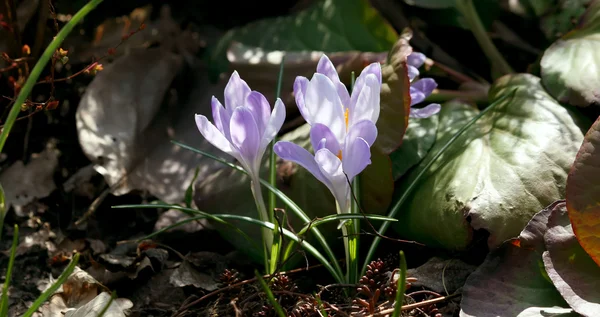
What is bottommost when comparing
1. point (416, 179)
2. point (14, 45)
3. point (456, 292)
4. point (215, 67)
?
point (456, 292)

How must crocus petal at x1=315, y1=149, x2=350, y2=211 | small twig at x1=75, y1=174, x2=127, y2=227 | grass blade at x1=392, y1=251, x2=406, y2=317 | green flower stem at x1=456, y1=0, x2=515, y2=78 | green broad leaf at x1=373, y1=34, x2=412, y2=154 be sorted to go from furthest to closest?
green flower stem at x1=456, y1=0, x2=515, y2=78 < small twig at x1=75, y1=174, x2=127, y2=227 < green broad leaf at x1=373, y1=34, x2=412, y2=154 < crocus petal at x1=315, y1=149, x2=350, y2=211 < grass blade at x1=392, y1=251, x2=406, y2=317

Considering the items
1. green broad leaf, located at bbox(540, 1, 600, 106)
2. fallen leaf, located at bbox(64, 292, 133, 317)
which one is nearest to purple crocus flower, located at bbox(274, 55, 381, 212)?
fallen leaf, located at bbox(64, 292, 133, 317)

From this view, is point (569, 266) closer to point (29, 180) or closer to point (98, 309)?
point (98, 309)

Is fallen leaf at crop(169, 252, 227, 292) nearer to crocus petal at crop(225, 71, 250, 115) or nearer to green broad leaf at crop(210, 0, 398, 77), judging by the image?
crocus petal at crop(225, 71, 250, 115)

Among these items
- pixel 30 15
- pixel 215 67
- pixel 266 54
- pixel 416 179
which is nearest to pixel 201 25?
pixel 215 67

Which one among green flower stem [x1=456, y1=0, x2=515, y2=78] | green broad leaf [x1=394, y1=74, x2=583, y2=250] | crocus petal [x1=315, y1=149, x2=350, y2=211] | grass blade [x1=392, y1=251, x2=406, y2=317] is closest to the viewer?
grass blade [x1=392, y1=251, x2=406, y2=317]

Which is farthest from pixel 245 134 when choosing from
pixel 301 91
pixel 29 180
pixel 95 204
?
pixel 29 180

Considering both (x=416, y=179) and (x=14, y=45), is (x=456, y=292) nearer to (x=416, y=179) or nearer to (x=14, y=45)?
(x=416, y=179)
